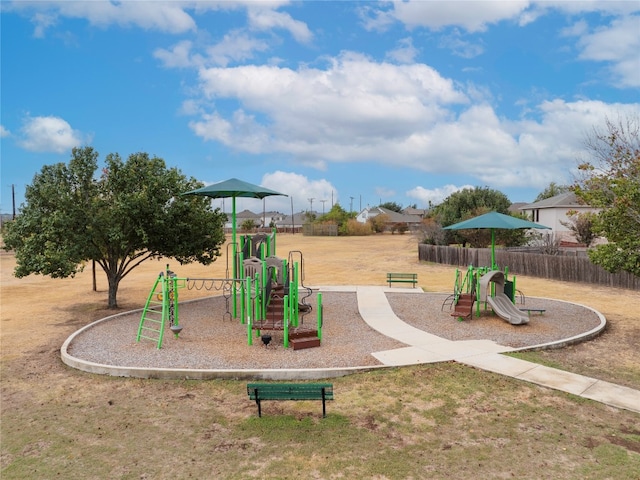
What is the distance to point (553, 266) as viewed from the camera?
24672 millimetres

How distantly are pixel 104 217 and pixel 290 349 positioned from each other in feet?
27.1

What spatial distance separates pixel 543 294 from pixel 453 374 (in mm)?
12980

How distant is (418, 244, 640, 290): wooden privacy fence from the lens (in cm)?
2186

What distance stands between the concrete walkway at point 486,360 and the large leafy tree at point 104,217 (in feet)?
23.7

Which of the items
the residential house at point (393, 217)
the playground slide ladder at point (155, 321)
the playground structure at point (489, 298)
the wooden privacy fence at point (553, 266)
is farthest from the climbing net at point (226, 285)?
the residential house at point (393, 217)

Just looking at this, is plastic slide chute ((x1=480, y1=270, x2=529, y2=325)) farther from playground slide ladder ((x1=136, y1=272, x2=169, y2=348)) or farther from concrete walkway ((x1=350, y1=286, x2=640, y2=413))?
playground slide ladder ((x1=136, y1=272, x2=169, y2=348))

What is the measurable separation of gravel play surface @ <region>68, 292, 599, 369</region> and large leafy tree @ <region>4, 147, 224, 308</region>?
7.95ft

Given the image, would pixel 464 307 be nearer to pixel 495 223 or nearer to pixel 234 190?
pixel 495 223

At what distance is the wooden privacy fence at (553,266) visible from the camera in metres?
21.9

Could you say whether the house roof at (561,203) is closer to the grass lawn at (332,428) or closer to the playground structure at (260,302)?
the grass lawn at (332,428)

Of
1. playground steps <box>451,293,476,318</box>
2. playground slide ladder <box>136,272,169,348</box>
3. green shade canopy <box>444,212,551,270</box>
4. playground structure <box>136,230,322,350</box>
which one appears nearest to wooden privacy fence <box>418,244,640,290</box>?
green shade canopy <box>444,212,551,270</box>

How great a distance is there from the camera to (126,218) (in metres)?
14.8

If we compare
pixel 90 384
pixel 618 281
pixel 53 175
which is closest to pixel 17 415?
pixel 90 384

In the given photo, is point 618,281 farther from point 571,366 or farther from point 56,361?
point 56,361
